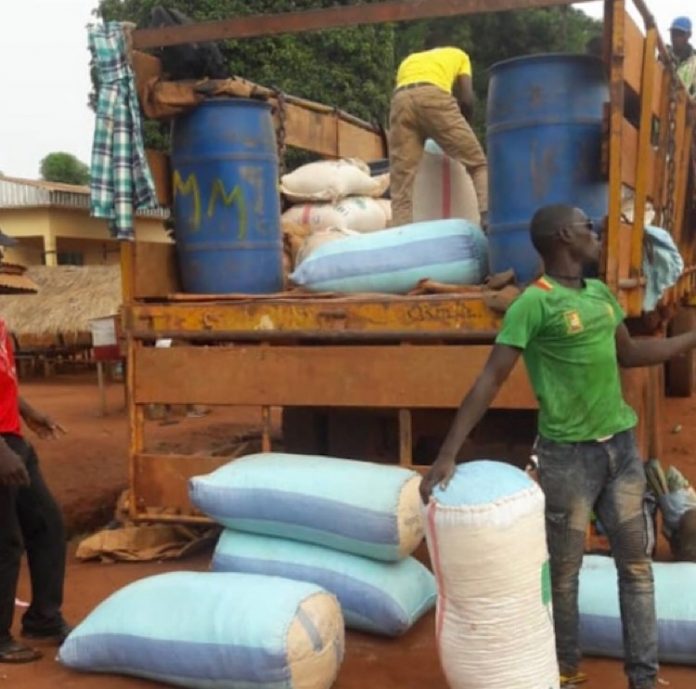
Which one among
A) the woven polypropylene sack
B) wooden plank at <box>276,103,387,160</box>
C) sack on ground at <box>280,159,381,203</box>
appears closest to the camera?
the woven polypropylene sack

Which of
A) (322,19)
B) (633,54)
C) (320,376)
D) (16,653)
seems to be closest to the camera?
(16,653)

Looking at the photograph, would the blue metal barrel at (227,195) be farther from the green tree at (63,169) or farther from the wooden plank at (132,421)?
the green tree at (63,169)

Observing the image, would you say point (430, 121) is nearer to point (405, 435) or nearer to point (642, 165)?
point (642, 165)

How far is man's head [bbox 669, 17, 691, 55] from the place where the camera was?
7809 millimetres

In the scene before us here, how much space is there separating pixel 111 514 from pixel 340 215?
7.94ft

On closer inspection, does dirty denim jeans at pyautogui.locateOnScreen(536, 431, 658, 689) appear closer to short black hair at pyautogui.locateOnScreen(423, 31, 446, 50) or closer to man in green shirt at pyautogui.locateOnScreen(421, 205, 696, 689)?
man in green shirt at pyautogui.locateOnScreen(421, 205, 696, 689)

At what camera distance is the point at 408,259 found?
4828 millimetres

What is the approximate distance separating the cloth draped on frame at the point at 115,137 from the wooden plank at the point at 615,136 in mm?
2250

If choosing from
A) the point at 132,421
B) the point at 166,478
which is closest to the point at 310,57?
the point at 132,421

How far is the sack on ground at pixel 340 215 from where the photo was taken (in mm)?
6324

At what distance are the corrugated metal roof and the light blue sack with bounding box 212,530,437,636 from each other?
62.7 feet

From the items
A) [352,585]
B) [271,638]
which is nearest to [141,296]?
[352,585]

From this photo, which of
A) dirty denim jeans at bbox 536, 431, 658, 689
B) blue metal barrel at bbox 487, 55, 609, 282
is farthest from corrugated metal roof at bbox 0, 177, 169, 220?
dirty denim jeans at bbox 536, 431, 658, 689

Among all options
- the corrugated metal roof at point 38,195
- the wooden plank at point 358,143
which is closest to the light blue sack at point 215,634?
the wooden plank at point 358,143
